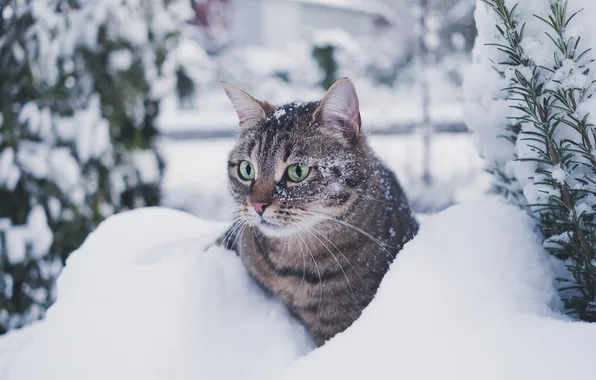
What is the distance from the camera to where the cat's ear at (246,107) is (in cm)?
148

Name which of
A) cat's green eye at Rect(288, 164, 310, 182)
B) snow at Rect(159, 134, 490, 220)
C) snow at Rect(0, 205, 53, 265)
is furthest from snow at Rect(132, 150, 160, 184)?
cat's green eye at Rect(288, 164, 310, 182)

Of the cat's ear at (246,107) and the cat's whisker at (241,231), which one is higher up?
the cat's ear at (246,107)

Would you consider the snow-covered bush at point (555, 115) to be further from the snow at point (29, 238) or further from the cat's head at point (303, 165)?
the snow at point (29, 238)

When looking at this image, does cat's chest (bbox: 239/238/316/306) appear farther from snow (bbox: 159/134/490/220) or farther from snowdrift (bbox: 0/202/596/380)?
snow (bbox: 159/134/490/220)

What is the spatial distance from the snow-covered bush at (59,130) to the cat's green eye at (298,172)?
3.59ft

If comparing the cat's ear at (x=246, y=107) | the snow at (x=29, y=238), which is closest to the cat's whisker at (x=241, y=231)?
the cat's ear at (x=246, y=107)

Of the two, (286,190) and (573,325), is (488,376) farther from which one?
(286,190)

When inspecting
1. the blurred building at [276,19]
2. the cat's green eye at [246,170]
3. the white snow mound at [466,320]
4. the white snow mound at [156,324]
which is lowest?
the white snow mound at [156,324]

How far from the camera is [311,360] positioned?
2.83 feet

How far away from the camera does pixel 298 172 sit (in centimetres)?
→ 137

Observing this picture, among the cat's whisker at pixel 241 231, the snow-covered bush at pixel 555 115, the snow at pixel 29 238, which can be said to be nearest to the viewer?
the snow-covered bush at pixel 555 115

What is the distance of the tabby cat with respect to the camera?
1.31 meters

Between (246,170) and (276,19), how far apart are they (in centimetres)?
1227

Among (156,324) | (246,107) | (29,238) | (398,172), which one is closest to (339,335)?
(156,324)
